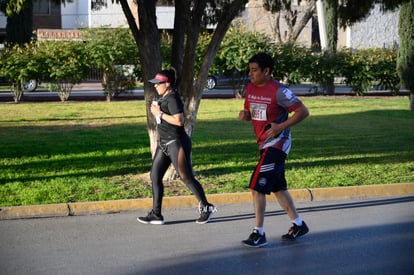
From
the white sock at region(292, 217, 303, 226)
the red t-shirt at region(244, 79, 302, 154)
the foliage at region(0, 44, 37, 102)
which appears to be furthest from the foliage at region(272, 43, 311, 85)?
the red t-shirt at region(244, 79, 302, 154)

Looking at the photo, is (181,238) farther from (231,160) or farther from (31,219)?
(231,160)

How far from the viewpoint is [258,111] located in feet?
22.9

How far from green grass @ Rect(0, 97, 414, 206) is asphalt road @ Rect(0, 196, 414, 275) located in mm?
929

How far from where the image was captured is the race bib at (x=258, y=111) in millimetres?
6949

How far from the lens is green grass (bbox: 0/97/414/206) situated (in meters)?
9.82

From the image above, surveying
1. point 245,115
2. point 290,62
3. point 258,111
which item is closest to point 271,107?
point 258,111

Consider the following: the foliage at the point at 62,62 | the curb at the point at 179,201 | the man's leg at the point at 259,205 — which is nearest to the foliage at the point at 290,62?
the foliage at the point at 62,62

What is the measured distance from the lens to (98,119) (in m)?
18.4

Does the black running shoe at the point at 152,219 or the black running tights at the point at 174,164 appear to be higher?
the black running tights at the point at 174,164

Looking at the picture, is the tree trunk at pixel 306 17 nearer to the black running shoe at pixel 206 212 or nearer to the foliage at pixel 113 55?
the foliage at pixel 113 55

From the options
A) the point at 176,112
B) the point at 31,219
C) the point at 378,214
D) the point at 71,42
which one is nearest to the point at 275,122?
the point at 176,112

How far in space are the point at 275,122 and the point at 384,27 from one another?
44.9m

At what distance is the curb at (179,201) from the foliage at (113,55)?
15.2 metres

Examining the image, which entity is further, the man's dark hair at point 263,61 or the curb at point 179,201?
the curb at point 179,201
